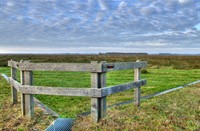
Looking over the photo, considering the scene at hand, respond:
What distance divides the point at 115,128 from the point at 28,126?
2.22m

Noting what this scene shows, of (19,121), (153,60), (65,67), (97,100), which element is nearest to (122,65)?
(97,100)

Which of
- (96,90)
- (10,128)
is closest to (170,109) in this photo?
(96,90)

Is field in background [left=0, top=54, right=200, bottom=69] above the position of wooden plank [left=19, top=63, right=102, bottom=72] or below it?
below

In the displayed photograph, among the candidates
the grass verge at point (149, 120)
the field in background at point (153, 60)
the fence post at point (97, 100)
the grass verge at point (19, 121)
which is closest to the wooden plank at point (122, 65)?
the fence post at point (97, 100)

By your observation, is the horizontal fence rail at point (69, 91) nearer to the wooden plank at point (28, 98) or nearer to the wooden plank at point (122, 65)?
the wooden plank at point (28, 98)

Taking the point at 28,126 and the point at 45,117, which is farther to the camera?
the point at 45,117

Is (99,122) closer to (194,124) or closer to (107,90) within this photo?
(107,90)

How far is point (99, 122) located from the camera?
6598 millimetres

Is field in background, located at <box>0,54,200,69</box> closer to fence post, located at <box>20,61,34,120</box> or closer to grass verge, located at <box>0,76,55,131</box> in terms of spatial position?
grass verge, located at <box>0,76,55,131</box>

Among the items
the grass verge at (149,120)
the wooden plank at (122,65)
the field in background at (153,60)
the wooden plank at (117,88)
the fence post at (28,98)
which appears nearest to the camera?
the grass verge at (149,120)

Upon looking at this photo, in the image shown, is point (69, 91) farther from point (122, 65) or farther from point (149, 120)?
point (149, 120)

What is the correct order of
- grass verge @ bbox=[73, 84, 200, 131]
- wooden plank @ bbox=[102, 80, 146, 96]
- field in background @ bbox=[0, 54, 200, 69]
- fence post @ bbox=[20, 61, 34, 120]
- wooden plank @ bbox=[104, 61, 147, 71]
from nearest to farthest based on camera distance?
grass verge @ bbox=[73, 84, 200, 131], wooden plank @ bbox=[102, 80, 146, 96], wooden plank @ bbox=[104, 61, 147, 71], fence post @ bbox=[20, 61, 34, 120], field in background @ bbox=[0, 54, 200, 69]

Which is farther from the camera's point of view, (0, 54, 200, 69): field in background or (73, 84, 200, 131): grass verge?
(0, 54, 200, 69): field in background

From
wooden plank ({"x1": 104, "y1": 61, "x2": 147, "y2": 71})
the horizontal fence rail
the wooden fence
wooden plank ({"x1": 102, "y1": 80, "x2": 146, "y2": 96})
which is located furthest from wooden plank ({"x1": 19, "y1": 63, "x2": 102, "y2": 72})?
wooden plank ({"x1": 102, "y1": 80, "x2": 146, "y2": 96})
